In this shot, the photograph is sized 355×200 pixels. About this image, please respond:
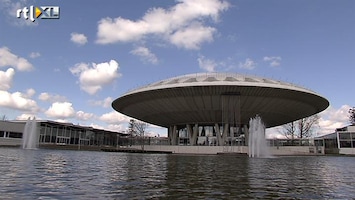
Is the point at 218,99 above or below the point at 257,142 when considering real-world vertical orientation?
above

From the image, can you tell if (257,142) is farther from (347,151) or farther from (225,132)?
(347,151)

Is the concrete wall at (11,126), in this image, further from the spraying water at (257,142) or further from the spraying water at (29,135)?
the spraying water at (257,142)

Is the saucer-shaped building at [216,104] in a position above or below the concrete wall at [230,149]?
above

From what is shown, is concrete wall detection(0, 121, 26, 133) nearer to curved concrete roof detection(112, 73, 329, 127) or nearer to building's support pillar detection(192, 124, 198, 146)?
curved concrete roof detection(112, 73, 329, 127)

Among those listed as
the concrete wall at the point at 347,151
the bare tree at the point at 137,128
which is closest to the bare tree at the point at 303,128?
the concrete wall at the point at 347,151

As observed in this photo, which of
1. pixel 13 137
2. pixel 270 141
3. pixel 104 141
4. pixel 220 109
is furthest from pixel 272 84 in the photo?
pixel 104 141

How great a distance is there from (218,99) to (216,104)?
5.11 ft

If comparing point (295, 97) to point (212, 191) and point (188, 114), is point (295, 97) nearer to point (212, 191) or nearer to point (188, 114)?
point (188, 114)

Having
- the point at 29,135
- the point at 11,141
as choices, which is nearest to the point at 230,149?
the point at 29,135

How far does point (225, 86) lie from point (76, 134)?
56.3 metres

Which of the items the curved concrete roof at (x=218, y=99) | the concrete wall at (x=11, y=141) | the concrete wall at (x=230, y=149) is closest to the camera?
the curved concrete roof at (x=218, y=99)

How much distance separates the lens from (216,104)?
42969 millimetres

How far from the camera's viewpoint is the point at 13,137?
68125mm

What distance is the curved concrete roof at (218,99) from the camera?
38.9 metres
